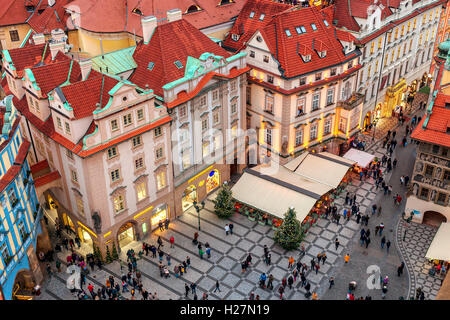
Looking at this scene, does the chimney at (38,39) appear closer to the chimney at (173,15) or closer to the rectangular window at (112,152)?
the chimney at (173,15)

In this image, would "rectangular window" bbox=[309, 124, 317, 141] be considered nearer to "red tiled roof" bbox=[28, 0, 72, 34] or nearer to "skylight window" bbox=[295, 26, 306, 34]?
"skylight window" bbox=[295, 26, 306, 34]

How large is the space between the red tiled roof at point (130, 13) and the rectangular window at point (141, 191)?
24.1m

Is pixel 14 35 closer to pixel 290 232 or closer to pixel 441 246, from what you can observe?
pixel 290 232

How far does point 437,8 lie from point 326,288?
58370mm

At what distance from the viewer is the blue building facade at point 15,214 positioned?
4638cm

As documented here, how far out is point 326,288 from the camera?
5375 cm

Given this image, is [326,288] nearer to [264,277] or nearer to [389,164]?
[264,277]

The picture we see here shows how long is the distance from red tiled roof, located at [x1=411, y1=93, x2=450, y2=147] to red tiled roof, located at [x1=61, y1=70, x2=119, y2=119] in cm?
3415

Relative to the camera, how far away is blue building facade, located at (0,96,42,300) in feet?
152

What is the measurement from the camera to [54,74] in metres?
54.0

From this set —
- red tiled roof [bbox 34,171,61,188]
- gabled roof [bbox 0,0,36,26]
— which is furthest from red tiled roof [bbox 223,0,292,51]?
gabled roof [bbox 0,0,36,26]

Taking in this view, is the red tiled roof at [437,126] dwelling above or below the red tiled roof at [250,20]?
below

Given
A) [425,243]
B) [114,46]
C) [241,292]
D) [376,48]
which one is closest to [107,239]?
[241,292]

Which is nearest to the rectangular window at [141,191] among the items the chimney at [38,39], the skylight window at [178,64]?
the skylight window at [178,64]
